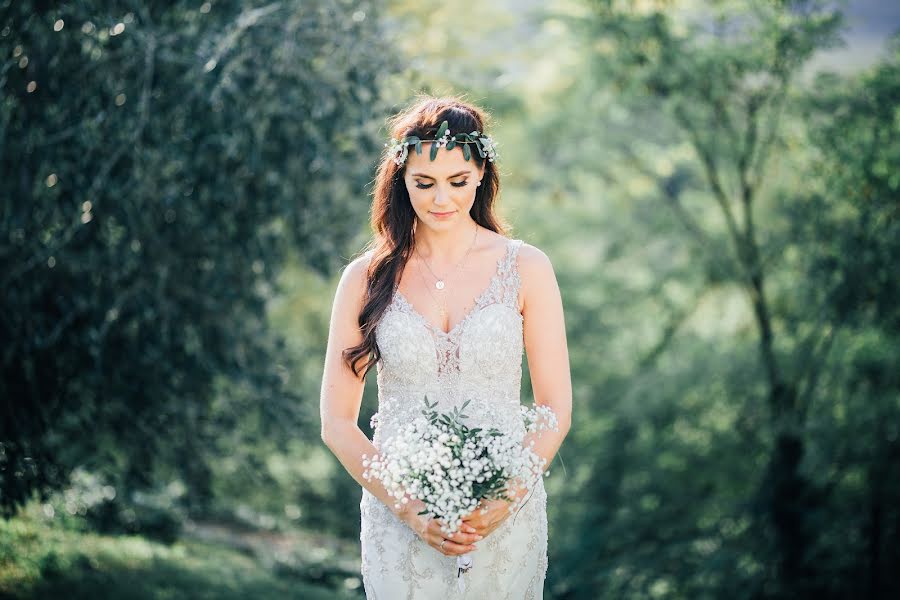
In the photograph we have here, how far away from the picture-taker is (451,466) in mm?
2549

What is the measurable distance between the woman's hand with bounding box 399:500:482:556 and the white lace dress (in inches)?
6.2

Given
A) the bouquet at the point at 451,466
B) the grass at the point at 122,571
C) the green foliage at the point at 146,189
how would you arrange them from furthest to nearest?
the grass at the point at 122,571 < the green foliage at the point at 146,189 < the bouquet at the point at 451,466

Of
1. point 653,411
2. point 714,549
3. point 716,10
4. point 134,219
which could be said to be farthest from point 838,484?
point 134,219

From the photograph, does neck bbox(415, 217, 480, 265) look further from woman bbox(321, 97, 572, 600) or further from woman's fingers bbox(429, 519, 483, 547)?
woman's fingers bbox(429, 519, 483, 547)

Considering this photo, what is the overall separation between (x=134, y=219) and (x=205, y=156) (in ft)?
1.83

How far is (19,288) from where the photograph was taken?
4648 mm

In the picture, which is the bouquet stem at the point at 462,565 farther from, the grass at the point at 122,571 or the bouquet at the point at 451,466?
the grass at the point at 122,571

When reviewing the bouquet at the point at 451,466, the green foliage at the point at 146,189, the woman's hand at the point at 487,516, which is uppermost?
the green foliage at the point at 146,189

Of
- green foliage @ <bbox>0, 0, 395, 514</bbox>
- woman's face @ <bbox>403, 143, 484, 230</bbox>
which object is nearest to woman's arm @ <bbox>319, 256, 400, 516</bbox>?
woman's face @ <bbox>403, 143, 484, 230</bbox>

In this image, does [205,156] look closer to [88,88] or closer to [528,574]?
[88,88]

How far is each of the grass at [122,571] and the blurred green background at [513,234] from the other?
4 centimetres

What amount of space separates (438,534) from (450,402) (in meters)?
0.46

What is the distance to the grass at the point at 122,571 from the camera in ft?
16.7

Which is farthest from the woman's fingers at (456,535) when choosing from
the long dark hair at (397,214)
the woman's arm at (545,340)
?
the long dark hair at (397,214)
